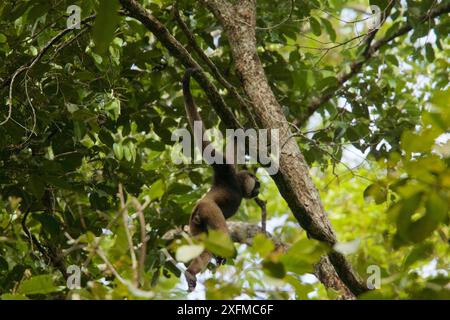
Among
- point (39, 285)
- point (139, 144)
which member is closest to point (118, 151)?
point (139, 144)

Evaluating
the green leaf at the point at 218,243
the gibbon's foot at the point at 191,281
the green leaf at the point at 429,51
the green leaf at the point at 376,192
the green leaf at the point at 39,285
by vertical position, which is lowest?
the green leaf at the point at 39,285

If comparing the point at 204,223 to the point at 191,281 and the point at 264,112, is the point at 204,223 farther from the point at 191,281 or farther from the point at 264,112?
the point at 264,112

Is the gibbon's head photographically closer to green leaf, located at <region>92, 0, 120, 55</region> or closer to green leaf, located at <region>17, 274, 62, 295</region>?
green leaf, located at <region>17, 274, 62, 295</region>

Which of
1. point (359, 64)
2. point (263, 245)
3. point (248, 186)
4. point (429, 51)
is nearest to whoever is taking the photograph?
point (263, 245)

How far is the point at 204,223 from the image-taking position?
632 cm

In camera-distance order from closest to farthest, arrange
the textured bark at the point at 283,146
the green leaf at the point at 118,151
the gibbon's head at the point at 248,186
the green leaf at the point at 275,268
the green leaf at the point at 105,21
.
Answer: the green leaf at the point at 105,21
the green leaf at the point at 275,268
the textured bark at the point at 283,146
the green leaf at the point at 118,151
the gibbon's head at the point at 248,186

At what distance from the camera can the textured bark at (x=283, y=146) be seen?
4.65m

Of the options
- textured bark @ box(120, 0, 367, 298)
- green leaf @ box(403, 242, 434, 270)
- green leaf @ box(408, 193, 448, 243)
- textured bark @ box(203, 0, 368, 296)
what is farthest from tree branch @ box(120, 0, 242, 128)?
green leaf @ box(408, 193, 448, 243)

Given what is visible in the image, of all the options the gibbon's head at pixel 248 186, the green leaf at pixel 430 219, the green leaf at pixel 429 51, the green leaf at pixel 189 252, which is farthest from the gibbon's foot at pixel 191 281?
the green leaf at pixel 429 51

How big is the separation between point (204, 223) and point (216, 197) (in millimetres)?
491

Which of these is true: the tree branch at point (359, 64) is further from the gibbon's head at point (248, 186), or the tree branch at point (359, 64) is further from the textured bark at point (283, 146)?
the textured bark at point (283, 146)

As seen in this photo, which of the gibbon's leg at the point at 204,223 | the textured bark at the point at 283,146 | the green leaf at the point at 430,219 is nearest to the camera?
the green leaf at the point at 430,219

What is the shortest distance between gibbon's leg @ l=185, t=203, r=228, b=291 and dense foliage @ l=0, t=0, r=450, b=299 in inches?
6.1

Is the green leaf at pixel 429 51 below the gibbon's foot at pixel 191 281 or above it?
above
